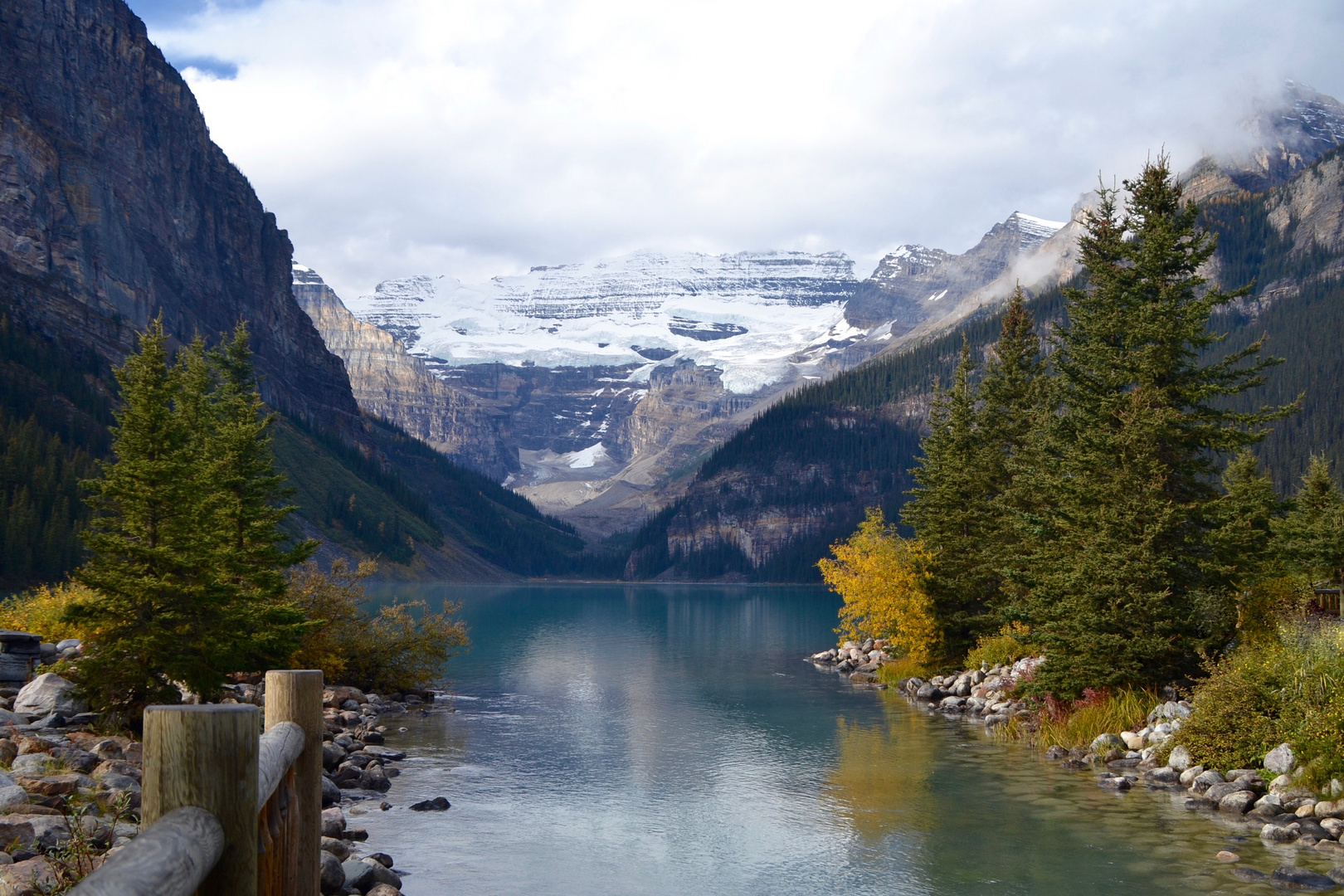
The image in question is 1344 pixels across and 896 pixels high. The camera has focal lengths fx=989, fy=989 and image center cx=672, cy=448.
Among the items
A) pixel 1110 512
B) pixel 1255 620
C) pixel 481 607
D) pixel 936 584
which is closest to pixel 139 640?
pixel 1110 512

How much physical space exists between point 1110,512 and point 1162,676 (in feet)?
19.7

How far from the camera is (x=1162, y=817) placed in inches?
1006

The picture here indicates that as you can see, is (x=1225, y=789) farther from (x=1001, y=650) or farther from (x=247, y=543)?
(x=247, y=543)

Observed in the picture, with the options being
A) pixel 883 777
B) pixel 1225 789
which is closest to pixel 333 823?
pixel 883 777

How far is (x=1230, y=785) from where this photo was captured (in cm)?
2634

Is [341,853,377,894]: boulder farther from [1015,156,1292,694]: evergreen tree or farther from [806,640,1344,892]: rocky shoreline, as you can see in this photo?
[1015,156,1292,694]: evergreen tree

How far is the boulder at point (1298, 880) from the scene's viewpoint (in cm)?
1931

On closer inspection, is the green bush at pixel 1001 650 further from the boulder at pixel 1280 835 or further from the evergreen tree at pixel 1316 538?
the boulder at pixel 1280 835

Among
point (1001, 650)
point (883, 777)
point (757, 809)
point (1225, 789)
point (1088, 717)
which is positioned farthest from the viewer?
point (1001, 650)

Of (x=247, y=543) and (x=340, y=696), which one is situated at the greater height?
(x=247, y=543)

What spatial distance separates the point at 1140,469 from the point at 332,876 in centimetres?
2839

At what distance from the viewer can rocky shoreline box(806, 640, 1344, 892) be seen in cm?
2131

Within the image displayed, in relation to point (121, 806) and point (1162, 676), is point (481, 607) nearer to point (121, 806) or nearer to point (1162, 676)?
point (1162, 676)

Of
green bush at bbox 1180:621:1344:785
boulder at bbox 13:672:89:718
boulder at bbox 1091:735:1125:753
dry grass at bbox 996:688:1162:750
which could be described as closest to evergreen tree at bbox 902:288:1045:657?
dry grass at bbox 996:688:1162:750
